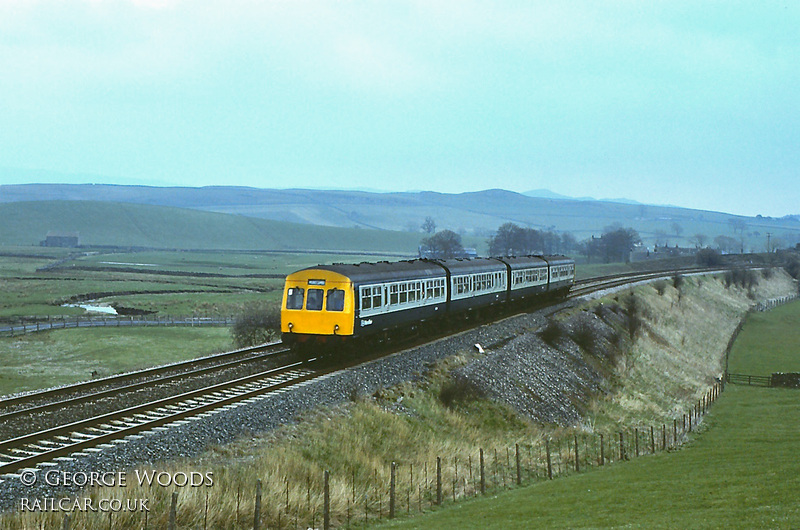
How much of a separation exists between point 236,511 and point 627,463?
13.7m

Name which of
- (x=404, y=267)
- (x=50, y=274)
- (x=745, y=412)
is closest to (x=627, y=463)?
(x=404, y=267)

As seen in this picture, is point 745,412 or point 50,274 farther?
point 50,274

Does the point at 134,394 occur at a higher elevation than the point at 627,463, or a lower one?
higher

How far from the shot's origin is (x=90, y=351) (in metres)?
55.2

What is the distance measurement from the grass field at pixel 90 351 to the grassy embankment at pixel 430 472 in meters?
19.8

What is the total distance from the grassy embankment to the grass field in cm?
1982

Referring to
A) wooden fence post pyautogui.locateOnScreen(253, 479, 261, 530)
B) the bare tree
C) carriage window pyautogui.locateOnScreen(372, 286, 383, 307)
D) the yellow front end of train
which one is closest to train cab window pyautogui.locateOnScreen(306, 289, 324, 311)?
the yellow front end of train

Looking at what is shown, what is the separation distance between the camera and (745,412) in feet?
125

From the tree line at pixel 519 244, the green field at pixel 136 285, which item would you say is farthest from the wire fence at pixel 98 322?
the tree line at pixel 519 244

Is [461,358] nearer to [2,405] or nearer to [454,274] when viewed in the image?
[454,274]

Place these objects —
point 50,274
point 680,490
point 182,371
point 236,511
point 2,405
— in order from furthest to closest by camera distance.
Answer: point 50,274
point 182,371
point 2,405
point 680,490
point 236,511

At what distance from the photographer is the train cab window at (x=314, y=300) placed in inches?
1081

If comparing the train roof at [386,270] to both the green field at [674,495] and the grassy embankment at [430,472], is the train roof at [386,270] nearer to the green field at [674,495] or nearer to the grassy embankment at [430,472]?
the grassy embankment at [430,472]

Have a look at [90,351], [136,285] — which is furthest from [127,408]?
[136,285]
